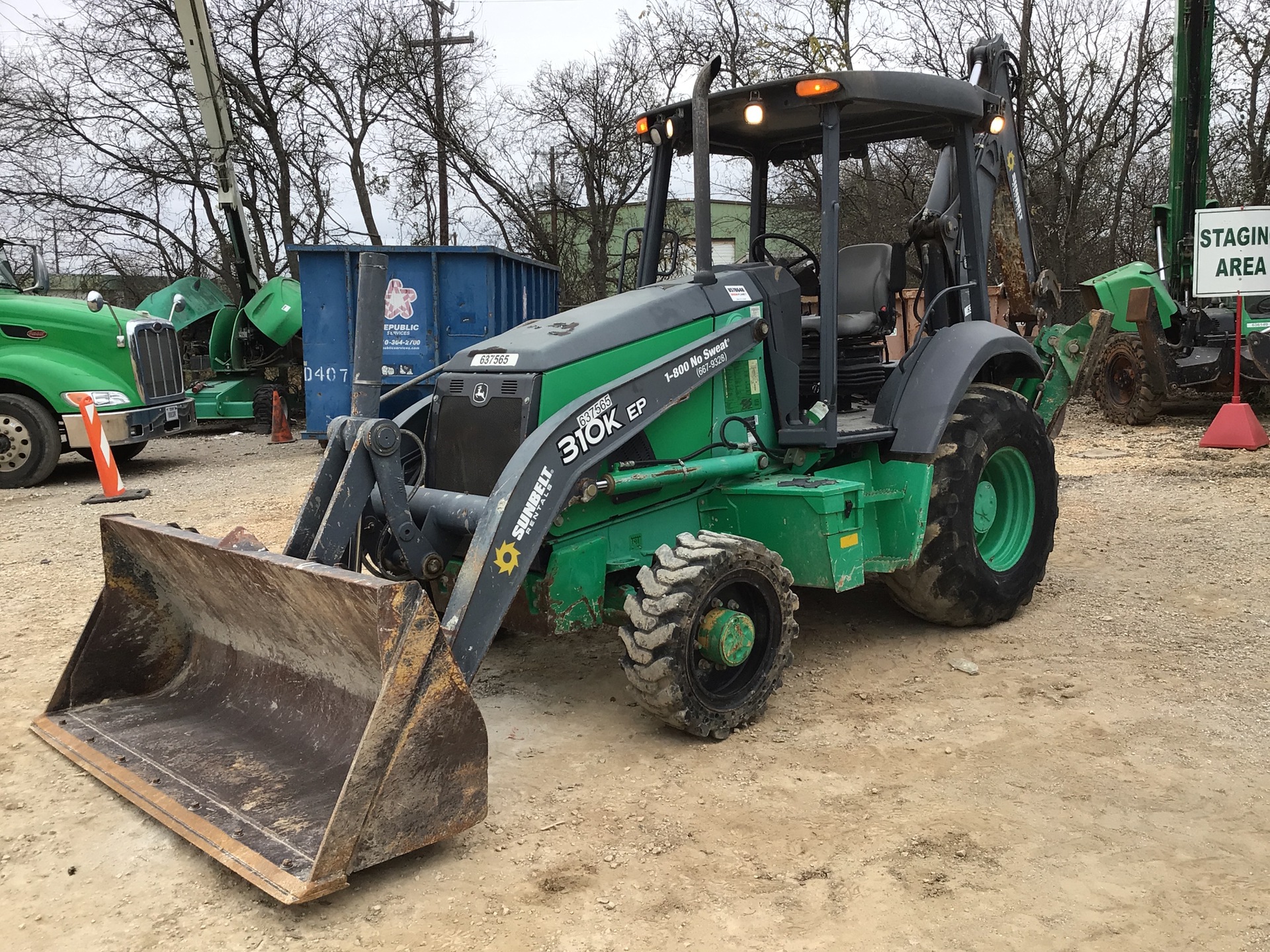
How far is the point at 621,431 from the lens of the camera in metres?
4.04

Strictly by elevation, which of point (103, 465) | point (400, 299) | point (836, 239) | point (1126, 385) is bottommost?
point (103, 465)

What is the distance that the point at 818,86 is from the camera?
4504mm

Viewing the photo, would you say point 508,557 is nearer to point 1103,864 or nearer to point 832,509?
point 832,509

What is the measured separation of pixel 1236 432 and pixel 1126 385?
231 cm

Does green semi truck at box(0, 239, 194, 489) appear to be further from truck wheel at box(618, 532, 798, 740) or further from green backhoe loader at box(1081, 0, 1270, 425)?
green backhoe loader at box(1081, 0, 1270, 425)

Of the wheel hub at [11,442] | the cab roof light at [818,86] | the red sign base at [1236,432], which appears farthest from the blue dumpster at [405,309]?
the red sign base at [1236,432]

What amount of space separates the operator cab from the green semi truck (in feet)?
25.4

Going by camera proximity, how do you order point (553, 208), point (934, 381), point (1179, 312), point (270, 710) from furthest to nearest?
point (553, 208) < point (1179, 312) < point (934, 381) < point (270, 710)

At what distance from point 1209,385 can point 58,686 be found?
40.0ft

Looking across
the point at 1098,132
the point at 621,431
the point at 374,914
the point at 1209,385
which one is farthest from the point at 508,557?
the point at 1098,132

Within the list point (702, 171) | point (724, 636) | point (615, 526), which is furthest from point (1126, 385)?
point (724, 636)

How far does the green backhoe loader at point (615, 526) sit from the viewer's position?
126 inches

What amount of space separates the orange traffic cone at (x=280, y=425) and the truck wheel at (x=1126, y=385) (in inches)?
415

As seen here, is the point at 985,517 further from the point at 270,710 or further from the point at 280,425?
the point at 280,425
